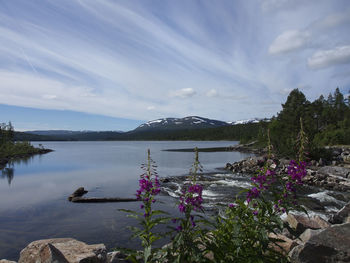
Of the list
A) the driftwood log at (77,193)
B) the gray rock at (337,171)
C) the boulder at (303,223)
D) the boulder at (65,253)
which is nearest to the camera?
the boulder at (65,253)

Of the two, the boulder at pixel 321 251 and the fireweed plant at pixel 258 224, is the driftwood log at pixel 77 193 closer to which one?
the fireweed plant at pixel 258 224

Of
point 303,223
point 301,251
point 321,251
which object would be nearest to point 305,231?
point 321,251

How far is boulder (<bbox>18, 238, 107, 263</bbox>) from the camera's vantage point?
18.5 feet

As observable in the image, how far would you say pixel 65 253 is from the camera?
21.6 feet

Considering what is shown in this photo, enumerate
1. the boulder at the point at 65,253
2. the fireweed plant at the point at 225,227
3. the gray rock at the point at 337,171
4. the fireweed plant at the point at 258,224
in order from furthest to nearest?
the gray rock at the point at 337,171, the boulder at the point at 65,253, the fireweed plant at the point at 258,224, the fireweed plant at the point at 225,227

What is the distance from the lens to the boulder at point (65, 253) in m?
5.63

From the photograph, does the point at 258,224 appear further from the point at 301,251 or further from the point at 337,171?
the point at 337,171

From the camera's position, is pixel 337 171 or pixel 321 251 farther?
pixel 337 171

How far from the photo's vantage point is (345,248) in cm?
569

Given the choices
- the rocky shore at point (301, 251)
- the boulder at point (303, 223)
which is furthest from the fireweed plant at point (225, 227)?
the boulder at point (303, 223)

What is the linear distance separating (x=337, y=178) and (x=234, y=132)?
16641 cm

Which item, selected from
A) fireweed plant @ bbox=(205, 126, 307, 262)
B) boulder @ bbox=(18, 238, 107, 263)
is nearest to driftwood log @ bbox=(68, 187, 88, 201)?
boulder @ bbox=(18, 238, 107, 263)

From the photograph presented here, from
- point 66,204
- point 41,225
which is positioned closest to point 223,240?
point 41,225

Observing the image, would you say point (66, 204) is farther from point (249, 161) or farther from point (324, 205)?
point (249, 161)
